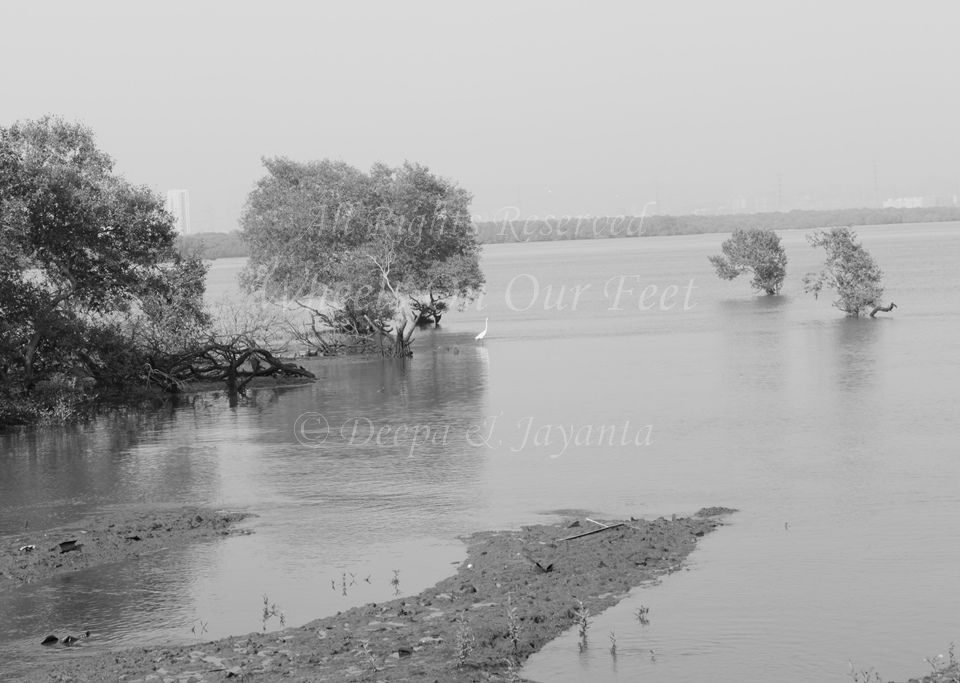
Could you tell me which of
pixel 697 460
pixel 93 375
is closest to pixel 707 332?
pixel 93 375

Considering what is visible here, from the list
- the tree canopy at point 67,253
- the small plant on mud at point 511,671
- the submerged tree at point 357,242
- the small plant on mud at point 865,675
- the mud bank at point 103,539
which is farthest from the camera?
the submerged tree at point 357,242

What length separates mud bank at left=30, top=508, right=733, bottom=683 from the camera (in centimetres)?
1102

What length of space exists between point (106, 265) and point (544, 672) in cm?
2571

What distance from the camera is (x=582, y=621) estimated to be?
1216 centimetres

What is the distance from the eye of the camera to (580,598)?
523 inches

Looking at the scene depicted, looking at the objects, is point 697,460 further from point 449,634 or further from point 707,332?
point 707,332

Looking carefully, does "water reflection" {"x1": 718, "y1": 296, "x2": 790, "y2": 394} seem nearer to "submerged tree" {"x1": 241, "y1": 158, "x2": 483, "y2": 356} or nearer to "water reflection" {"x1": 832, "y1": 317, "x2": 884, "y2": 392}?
"water reflection" {"x1": 832, "y1": 317, "x2": 884, "y2": 392}

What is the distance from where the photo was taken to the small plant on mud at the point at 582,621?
1192 centimetres

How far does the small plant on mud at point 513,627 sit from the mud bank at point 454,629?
0.7 inches

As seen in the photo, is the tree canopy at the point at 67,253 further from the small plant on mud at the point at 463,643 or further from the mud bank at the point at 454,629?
the small plant on mud at the point at 463,643

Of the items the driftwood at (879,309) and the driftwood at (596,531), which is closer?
the driftwood at (596,531)

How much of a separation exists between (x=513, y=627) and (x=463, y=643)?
0.67m

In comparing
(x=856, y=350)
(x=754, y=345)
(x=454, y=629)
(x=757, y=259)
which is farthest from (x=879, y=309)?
(x=454, y=629)

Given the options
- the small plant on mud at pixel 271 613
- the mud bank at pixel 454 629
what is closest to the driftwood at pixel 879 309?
the mud bank at pixel 454 629
